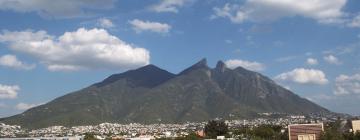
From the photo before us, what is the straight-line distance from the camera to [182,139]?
18250cm

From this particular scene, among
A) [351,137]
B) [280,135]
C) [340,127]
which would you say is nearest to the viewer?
[351,137]

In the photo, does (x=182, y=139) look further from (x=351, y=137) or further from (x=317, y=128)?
(x=351, y=137)

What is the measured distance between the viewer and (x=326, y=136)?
486ft

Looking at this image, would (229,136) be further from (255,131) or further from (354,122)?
(354,122)

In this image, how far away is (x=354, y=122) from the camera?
177 meters

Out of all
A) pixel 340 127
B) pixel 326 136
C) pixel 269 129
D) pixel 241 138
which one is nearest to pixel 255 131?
pixel 269 129

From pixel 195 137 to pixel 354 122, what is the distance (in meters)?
49.1

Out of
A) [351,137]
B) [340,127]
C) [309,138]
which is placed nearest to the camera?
[351,137]

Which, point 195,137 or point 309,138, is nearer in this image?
point 309,138

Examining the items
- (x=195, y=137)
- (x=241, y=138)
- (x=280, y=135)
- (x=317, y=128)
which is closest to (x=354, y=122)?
(x=317, y=128)

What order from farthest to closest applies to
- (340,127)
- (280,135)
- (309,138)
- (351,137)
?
(340,127)
(280,135)
(309,138)
(351,137)

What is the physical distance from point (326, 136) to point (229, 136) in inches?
1783

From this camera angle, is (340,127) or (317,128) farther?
(340,127)

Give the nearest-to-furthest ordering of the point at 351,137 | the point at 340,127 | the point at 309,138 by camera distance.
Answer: the point at 351,137
the point at 309,138
the point at 340,127
